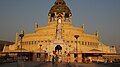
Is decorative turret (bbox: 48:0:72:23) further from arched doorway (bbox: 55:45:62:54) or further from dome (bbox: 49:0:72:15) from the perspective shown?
arched doorway (bbox: 55:45:62:54)

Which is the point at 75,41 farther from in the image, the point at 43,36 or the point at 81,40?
the point at 43,36

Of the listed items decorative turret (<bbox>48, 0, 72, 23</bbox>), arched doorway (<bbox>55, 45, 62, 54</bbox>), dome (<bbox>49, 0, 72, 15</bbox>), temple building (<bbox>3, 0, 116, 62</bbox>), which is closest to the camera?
temple building (<bbox>3, 0, 116, 62</bbox>)

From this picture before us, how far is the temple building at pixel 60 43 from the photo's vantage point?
6662 centimetres

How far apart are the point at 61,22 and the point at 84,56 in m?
17.9

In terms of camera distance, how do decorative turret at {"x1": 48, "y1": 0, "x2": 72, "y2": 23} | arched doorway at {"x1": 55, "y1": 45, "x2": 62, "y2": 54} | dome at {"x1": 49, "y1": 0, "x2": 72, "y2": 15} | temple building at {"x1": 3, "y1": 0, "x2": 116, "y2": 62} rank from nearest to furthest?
temple building at {"x1": 3, "y1": 0, "x2": 116, "y2": 62} → arched doorway at {"x1": 55, "y1": 45, "x2": 62, "y2": 54} → decorative turret at {"x1": 48, "y1": 0, "x2": 72, "y2": 23} → dome at {"x1": 49, "y1": 0, "x2": 72, "y2": 15}

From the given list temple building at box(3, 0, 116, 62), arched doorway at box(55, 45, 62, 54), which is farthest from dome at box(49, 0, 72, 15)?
arched doorway at box(55, 45, 62, 54)

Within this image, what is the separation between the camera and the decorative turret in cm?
8944

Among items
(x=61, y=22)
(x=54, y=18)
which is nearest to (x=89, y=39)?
(x=61, y=22)

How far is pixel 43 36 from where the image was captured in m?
80.9

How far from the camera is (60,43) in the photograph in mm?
73375

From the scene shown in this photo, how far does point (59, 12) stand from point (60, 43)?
63.0ft

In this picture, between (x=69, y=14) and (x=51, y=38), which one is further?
(x=69, y=14)

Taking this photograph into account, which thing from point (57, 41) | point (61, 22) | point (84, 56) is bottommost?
point (84, 56)

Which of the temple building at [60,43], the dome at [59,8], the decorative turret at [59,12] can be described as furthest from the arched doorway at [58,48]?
the dome at [59,8]
